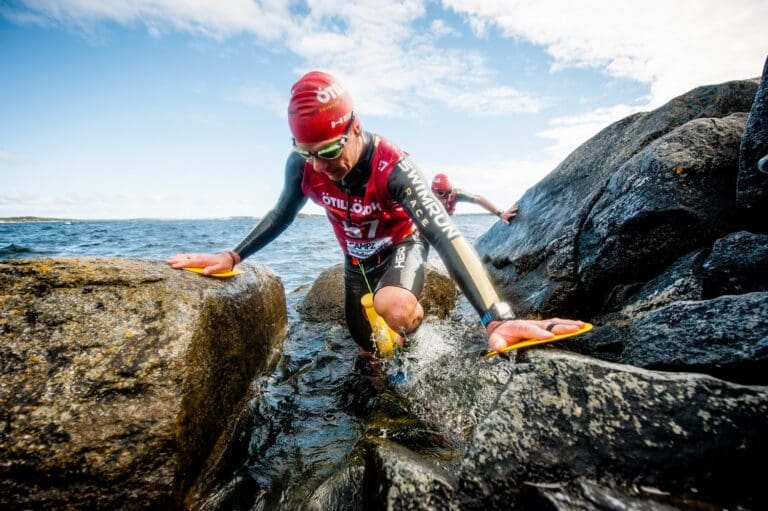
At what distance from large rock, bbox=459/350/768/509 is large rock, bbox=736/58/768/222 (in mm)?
2799

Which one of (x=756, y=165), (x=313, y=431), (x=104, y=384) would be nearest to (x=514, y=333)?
(x=313, y=431)

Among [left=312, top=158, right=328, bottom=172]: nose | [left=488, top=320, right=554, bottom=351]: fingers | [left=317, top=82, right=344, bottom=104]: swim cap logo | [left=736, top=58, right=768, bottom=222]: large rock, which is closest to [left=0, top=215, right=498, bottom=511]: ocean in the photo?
[left=488, top=320, right=554, bottom=351]: fingers

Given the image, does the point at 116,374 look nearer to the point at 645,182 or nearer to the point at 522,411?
the point at 522,411

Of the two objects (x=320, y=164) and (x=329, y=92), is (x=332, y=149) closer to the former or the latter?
(x=320, y=164)

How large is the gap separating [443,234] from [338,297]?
14.9 ft

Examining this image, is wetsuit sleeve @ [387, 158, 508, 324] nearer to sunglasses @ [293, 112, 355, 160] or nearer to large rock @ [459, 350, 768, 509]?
sunglasses @ [293, 112, 355, 160]

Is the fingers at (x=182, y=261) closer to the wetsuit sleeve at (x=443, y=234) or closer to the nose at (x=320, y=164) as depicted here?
the nose at (x=320, y=164)

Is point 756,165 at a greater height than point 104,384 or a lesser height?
greater

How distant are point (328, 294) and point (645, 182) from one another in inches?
217

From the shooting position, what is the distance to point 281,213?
411 centimetres

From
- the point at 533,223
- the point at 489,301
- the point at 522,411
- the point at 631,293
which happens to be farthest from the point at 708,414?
the point at 533,223

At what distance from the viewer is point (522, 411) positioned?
1794 millimetres

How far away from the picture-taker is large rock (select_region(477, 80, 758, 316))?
3762mm

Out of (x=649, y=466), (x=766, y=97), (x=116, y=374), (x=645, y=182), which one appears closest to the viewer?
(x=649, y=466)
